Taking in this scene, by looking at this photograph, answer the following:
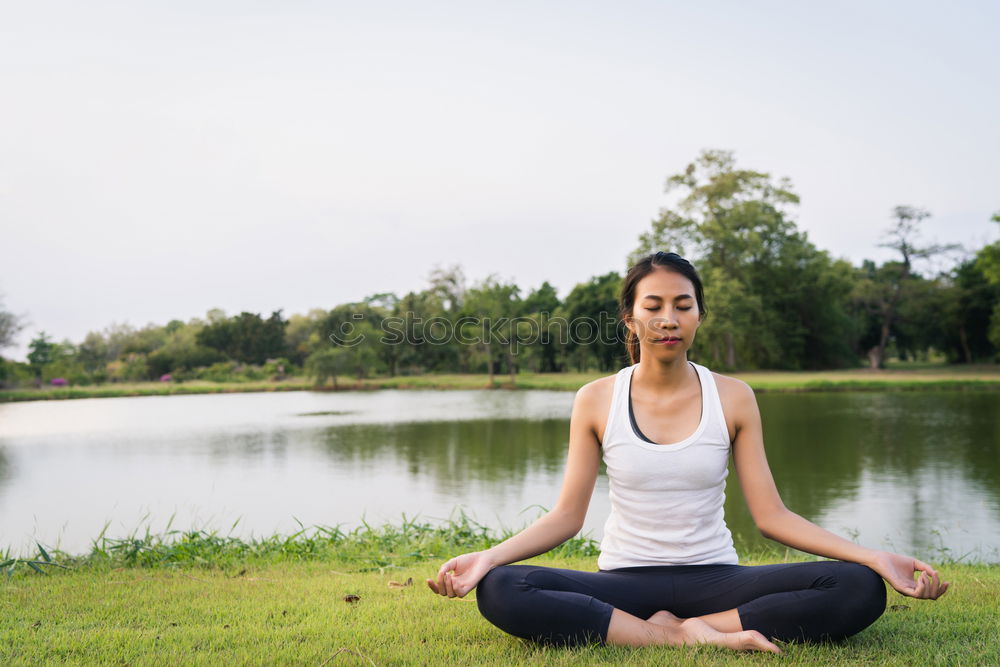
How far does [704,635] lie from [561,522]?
43 cm

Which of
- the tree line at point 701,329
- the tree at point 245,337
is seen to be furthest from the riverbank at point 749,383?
the tree at point 245,337

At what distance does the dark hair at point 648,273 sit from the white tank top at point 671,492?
30cm

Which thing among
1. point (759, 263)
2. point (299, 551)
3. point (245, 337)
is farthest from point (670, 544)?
point (245, 337)

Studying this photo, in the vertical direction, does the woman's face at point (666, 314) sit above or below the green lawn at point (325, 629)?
above

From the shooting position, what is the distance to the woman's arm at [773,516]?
1759 mm

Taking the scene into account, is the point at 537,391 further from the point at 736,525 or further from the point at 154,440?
the point at 736,525

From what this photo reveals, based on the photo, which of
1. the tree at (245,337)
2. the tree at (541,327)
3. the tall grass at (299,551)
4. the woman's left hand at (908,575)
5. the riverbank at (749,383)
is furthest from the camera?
the tree at (245,337)

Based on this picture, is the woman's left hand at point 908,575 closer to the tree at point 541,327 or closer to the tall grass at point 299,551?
the tall grass at point 299,551

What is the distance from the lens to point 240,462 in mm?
9820

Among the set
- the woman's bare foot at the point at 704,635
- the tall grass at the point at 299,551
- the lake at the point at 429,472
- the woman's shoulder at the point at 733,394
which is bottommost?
the lake at the point at 429,472

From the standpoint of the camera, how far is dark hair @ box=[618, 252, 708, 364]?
6.68ft

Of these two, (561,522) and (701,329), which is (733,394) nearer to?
(561,522)

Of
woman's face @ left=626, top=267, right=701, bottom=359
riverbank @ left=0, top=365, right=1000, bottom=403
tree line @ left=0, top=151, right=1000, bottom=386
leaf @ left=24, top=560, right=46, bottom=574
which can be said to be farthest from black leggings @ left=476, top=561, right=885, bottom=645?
tree line @ left=0, top=151, right=1000, bottom=386

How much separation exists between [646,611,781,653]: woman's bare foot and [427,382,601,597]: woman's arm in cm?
31
